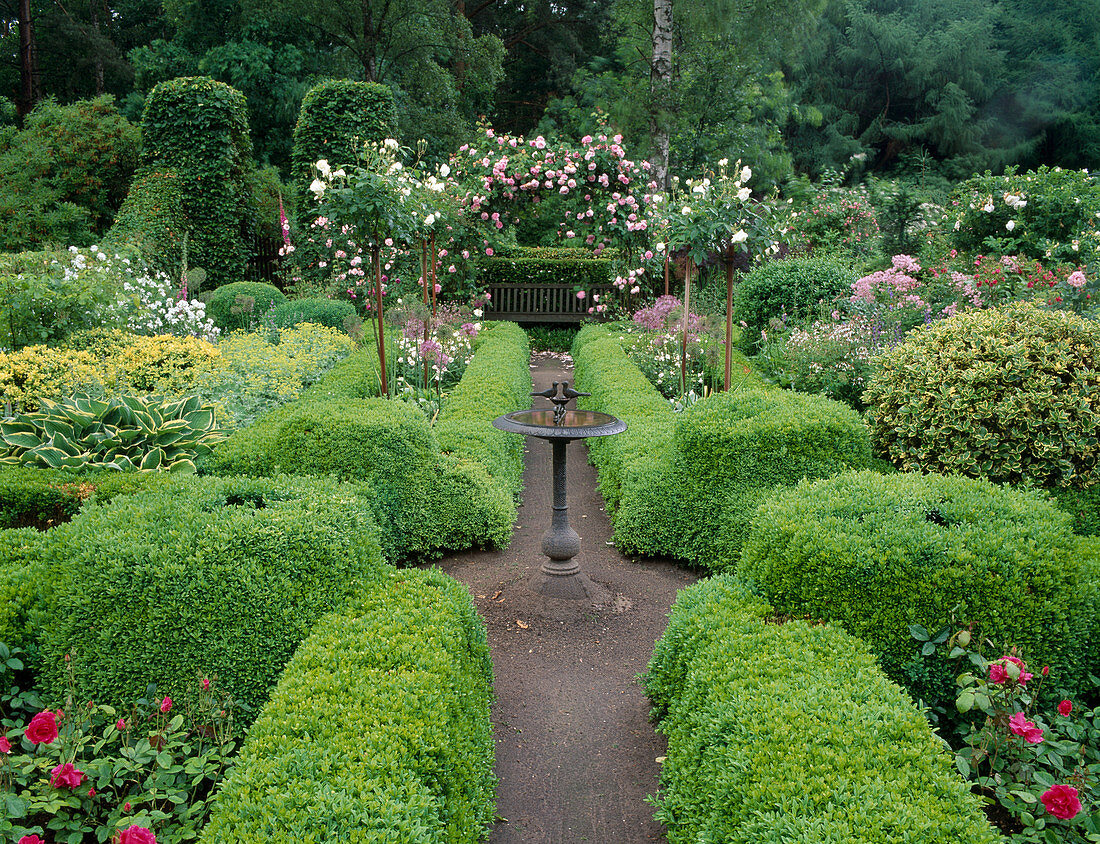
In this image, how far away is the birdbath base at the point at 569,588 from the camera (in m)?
4.34

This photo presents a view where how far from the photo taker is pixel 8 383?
545cm

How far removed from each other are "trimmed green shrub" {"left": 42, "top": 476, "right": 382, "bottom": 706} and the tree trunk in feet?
43.5

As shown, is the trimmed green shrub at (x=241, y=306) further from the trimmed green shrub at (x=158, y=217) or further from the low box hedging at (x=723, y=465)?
the low box hedging at (x=723, y=465)

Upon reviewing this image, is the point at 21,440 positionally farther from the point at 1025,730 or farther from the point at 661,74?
the point at 661,74

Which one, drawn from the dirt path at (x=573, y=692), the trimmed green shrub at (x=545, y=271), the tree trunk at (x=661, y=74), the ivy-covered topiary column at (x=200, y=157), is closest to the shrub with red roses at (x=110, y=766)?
the dirt path at (x=573, y=692)

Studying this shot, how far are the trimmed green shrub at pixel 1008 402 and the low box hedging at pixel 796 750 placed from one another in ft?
6.26

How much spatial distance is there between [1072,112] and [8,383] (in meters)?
30.6

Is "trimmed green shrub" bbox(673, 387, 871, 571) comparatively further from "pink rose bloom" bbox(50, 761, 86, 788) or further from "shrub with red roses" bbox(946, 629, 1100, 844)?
"pink rose bloom" bbox(50, 761, 86, 788)

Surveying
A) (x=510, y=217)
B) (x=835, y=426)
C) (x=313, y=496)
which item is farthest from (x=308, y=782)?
(x=510, y=217)

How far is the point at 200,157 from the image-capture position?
1395 cm

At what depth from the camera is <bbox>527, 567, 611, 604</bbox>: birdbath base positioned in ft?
14.2

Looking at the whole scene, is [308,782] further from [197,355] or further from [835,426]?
[197,355]

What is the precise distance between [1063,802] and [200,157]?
15809mm

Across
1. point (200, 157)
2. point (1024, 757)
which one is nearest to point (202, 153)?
point (200, 157)
